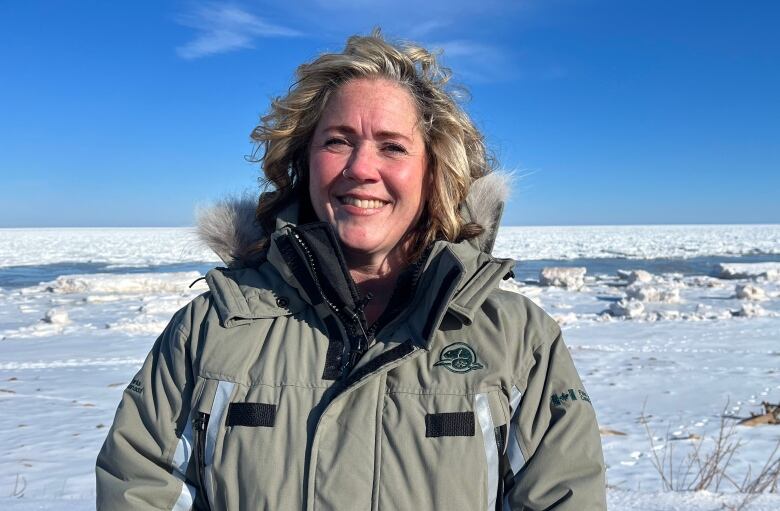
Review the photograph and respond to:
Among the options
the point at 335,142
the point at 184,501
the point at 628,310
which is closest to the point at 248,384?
the point at 184,501

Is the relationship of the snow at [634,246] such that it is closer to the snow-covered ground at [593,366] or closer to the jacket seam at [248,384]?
the snow-covered ground at [593,366]

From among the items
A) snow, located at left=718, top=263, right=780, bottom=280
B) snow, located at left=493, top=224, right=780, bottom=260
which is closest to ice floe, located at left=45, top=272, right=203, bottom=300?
snow, located at left=493, top=224, right=780, bottom=260

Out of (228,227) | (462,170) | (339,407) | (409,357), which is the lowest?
(339,407)

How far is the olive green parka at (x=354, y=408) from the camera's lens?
1601 millimetres

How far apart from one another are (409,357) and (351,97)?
797 millimetres

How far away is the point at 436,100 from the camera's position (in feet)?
6.68

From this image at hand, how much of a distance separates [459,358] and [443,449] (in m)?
0.24

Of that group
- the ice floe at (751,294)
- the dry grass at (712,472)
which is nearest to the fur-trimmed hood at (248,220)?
the dry grass at (712,472)

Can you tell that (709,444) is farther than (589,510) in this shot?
Yes

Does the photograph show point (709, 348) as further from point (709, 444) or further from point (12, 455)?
point (12, 455)

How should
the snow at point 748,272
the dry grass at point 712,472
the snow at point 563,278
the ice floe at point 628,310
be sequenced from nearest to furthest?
the dry grass at point 712,472, the ice floe at point 628,310, the snow at point 563,278, the snow at point 748,272

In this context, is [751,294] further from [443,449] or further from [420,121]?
[443,449]

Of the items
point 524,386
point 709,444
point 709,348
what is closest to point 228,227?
point 524,386

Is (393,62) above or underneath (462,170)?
above
